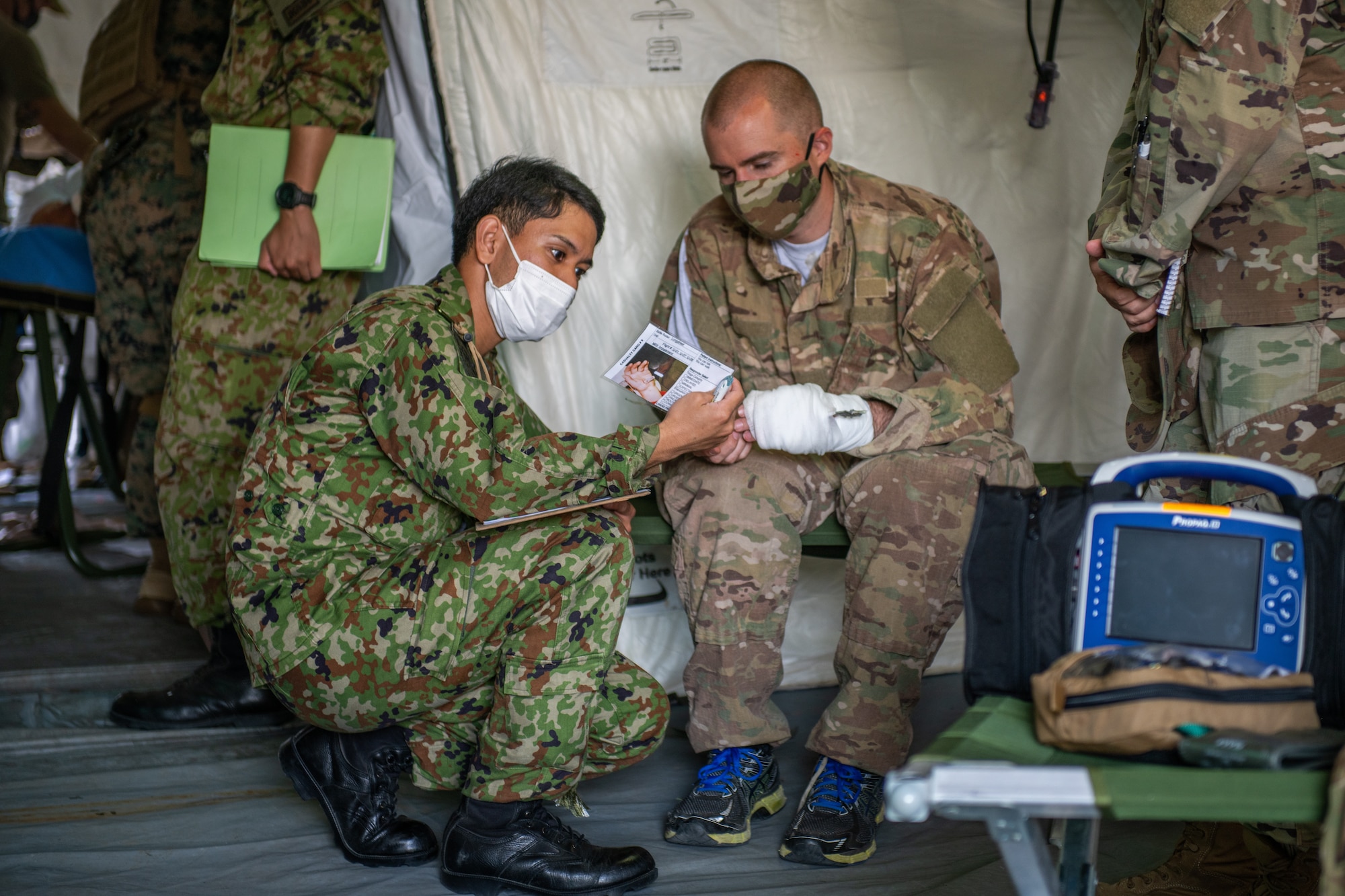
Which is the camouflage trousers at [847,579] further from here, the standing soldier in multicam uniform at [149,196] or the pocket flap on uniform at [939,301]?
the standing soldier in multicam uniform at [149,196]

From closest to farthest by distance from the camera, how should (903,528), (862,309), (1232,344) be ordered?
(1232,344)
(903,528)
(862,309)

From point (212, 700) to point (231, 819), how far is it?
48 centimetres

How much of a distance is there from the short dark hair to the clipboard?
0.50 meters

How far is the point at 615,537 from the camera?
183cm

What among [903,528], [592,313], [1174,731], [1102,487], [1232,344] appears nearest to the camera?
[1174,731]

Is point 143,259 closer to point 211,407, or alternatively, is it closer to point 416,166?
point 211,407

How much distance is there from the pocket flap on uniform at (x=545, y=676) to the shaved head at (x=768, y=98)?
3.73ft

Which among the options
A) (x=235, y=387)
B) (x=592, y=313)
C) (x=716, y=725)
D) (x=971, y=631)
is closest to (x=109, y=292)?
(x=235, y=387)

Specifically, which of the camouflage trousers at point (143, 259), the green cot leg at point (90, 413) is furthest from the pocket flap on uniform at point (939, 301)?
the green cot leg at point (90, 413)

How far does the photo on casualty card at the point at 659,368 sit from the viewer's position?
2096 millimetres

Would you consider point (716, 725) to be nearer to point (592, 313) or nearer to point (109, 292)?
point (592, 313)

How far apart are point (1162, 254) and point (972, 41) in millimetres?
1560

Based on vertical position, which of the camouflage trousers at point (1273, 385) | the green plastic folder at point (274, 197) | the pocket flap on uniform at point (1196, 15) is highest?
the pocket flap on uniform at point (1196, 15)

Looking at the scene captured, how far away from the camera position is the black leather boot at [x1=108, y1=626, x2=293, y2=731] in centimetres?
241
